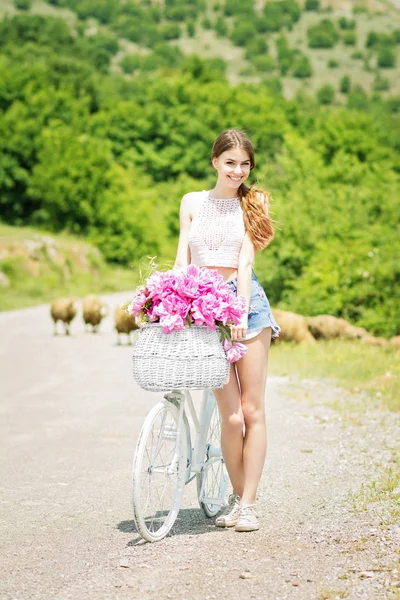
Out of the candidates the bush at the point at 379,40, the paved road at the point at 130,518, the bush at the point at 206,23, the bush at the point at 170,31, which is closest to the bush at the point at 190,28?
the bush at the point at 170,31

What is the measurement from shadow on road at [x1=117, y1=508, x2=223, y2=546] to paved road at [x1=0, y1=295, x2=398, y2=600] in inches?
0.5

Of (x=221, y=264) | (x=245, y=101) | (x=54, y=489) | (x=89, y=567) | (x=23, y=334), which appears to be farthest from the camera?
(x=245, y=101)

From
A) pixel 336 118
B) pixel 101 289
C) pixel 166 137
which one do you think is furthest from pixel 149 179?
pixel 101 289

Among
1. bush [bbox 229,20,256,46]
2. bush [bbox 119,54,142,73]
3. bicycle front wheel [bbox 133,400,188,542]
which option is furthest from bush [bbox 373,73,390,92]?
bicycle front wheel [bbox 133,400,188,542]

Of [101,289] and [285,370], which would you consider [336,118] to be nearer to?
[101,289]

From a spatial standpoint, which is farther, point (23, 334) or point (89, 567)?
point (23, 334)

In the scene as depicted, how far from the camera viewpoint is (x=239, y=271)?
19.0 ft

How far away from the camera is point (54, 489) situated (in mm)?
7316

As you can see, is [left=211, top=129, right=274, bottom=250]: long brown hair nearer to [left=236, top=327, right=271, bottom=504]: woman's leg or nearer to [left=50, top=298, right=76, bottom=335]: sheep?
[left=236, top=327, right=271, bottom=504]: woman's leg

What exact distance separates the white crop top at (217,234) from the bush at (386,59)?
172 metres

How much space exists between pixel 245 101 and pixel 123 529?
264 ft

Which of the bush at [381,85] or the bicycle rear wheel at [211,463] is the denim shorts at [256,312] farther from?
the bush at [381,85]

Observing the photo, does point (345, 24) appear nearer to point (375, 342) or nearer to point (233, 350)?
point (375, 342)

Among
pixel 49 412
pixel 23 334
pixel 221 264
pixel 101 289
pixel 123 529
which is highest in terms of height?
pixel 221 264
